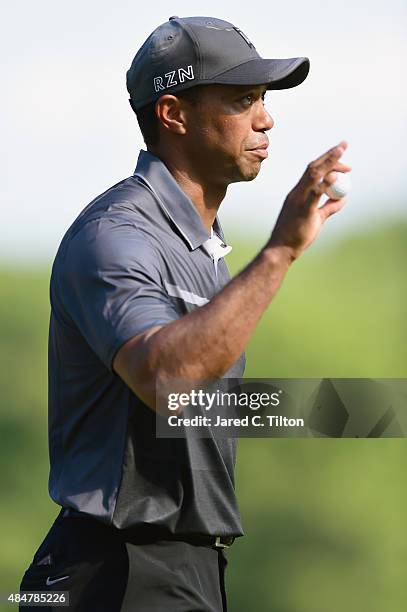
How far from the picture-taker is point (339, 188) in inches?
97.6

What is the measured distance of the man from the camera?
2383 millimetres

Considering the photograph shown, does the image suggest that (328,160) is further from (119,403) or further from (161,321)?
(119,403)

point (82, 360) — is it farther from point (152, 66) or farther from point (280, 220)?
point (152, 66)

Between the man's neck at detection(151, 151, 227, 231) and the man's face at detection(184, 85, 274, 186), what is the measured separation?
0.02 metres

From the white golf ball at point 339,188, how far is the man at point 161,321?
0.10 ft

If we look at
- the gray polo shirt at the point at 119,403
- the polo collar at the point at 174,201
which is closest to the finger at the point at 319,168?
the gray polo shirt at the point at 119,403

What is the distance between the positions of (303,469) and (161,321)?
6123 mm

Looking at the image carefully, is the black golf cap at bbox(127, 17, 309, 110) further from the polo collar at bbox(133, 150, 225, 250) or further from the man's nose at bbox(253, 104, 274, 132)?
the polo collar at bbox(133, 150, 225, 250)

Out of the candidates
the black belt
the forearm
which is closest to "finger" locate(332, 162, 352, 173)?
the forearm

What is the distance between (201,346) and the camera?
2.31m

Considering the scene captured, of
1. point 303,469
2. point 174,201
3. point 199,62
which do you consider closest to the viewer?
point 174,201

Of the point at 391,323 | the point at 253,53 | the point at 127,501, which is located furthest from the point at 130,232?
the point at 391,323

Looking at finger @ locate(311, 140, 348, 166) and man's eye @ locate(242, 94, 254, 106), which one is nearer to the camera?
finger @ locate(311, 140, 348, 166)

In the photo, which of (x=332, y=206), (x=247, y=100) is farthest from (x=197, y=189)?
(x=332, y=206)
